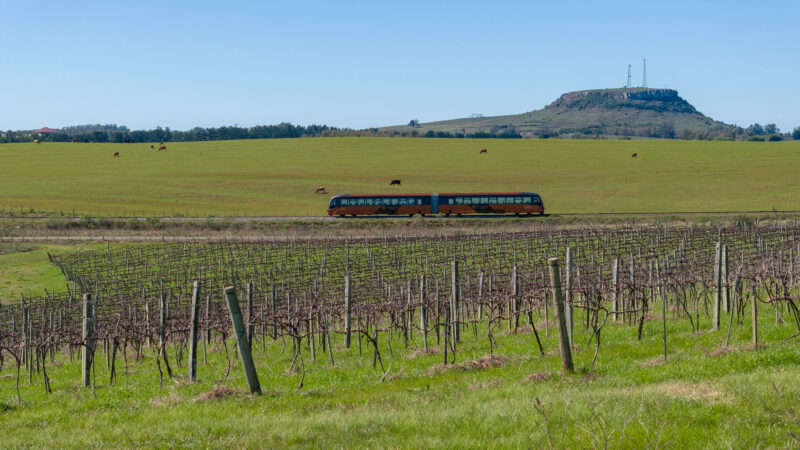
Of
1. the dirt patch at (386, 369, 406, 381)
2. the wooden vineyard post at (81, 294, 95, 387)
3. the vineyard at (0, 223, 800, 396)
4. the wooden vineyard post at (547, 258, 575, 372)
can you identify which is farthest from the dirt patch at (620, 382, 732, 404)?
the vineyard at (0, 223, 800, 396)

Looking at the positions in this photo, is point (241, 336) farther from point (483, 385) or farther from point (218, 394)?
point (483, 385)

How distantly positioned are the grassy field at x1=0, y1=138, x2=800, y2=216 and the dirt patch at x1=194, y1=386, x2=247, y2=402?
6864 cm

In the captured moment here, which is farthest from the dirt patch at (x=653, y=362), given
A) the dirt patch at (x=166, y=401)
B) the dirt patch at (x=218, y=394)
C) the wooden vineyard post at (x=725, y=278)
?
the dirt patch at (x=166, y=401)

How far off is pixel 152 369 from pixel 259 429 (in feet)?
39.9

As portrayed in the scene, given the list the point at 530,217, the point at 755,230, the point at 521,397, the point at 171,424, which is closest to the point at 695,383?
the point at 521,397

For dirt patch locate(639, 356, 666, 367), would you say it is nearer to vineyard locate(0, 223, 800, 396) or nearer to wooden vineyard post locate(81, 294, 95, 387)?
vineyard locate(0, 223, 800, 396)

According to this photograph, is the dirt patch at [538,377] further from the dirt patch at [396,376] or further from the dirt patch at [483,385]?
the dirt patch at [396,376]

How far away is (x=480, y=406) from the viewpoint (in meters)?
8.71

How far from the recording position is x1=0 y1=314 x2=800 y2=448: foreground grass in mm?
7312

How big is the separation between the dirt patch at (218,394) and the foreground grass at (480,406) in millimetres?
27

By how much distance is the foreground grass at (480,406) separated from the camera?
7.31m

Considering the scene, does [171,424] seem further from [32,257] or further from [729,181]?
[729,181]

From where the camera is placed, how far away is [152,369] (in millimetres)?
19297

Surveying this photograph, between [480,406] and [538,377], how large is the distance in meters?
2.14
